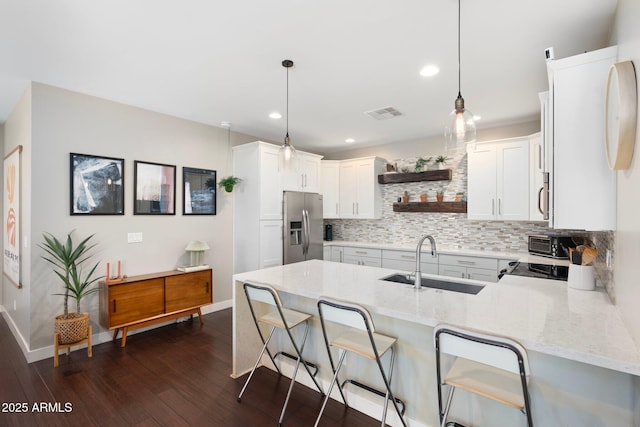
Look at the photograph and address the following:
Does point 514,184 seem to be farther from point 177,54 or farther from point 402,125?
point 177,54

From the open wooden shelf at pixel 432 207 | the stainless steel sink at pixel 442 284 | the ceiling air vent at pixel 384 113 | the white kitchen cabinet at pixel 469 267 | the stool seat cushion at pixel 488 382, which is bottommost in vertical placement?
the stool seat cushion at pixel 488 382

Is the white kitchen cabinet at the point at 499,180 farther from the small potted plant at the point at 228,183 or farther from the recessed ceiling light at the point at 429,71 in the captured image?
the small potted plant at the point at 228,183

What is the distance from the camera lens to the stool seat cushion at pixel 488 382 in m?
1.38

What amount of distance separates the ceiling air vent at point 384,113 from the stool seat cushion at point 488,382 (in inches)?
114

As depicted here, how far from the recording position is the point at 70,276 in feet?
10.5

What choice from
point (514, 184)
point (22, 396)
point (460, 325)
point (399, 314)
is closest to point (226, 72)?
point (399, 314)

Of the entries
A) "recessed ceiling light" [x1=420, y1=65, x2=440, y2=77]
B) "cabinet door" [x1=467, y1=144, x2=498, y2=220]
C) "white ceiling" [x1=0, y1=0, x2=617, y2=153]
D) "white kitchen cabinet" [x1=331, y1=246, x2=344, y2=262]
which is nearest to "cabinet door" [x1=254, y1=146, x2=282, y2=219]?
"white ceiling" [x1=0, y1=0, x2=617, y2=153]

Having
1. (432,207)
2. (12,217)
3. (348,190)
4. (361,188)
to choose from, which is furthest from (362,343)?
(12,217)

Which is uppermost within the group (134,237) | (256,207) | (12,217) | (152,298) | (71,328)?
(256,207)

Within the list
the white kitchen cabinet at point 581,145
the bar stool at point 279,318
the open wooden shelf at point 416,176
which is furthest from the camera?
the open wooden shelf at point 416,176

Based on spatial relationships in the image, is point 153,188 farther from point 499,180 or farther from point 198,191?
point 499,180

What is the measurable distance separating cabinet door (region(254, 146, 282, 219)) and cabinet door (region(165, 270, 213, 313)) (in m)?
1.14

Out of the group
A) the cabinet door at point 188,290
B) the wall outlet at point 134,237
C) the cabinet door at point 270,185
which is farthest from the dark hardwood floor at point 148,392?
the cabinet door at point 270,185

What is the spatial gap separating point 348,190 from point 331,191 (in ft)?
1.05
